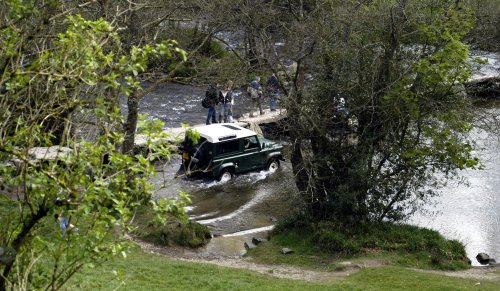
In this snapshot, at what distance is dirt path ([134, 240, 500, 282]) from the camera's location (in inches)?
719

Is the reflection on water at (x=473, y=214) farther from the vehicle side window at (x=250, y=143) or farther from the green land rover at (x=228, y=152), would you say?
the vehicle side window at (x=250, y=143)

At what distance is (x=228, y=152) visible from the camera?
1090 inches

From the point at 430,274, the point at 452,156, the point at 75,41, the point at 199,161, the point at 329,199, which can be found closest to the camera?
the point at 75,41

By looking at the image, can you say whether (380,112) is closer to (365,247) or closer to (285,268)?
(365,247)

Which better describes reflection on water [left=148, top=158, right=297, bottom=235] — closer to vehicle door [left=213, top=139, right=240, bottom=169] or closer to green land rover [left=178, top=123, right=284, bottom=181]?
green land rover [left=178, top=123, right=284, bottom=181]

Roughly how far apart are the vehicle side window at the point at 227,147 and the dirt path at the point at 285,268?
24.3ft

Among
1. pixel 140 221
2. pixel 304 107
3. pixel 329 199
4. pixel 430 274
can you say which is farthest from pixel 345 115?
pixel 140 221

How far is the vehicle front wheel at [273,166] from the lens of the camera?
2931cm

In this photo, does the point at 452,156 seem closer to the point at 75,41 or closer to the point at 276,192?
the point at 276,192

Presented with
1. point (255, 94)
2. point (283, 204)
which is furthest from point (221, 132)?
point (255, 94)

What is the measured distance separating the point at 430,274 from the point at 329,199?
407 cm

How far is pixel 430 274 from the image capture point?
18.1 meters

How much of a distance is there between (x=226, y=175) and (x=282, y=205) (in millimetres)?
3123

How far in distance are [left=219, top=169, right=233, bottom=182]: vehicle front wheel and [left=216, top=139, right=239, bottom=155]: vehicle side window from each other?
760 mm
